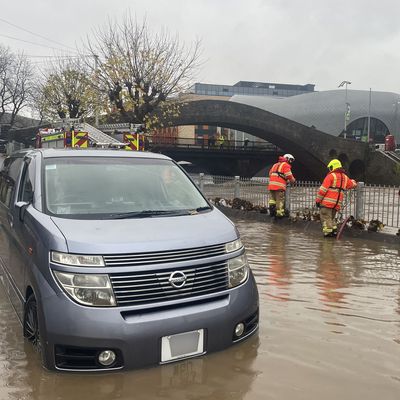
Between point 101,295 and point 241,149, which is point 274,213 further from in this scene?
point 241,149

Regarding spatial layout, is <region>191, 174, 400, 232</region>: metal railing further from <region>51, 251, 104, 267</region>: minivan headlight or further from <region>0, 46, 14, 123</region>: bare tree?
<region>0, 46, 14, 123</region>: bare tree

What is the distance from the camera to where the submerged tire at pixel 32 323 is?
3.38m

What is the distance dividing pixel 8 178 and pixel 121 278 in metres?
3.00

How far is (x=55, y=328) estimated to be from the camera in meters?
2.98

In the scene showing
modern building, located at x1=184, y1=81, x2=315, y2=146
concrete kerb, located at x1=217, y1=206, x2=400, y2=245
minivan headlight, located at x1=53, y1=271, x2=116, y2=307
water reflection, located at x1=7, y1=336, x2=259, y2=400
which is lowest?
water reflection, located at x1=7, y1=336, x2=259, y2=400

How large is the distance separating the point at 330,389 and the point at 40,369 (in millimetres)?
2148

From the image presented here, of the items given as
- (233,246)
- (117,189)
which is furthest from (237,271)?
(117,189)

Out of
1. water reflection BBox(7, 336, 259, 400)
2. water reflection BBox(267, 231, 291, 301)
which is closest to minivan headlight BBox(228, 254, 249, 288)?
water reflection BBox(7, 336, 259, 400)

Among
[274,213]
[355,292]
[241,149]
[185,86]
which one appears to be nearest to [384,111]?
[241,149]

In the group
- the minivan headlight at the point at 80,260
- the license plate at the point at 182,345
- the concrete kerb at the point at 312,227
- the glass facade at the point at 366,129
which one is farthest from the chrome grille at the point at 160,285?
the glass facade at the point at 366,129

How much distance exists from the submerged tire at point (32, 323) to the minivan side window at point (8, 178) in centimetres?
157

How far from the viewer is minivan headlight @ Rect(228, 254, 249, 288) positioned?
11.3 feet

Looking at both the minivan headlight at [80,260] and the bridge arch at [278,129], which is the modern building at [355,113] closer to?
the bridge arch at [278,129]

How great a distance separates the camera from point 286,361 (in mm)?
3605
